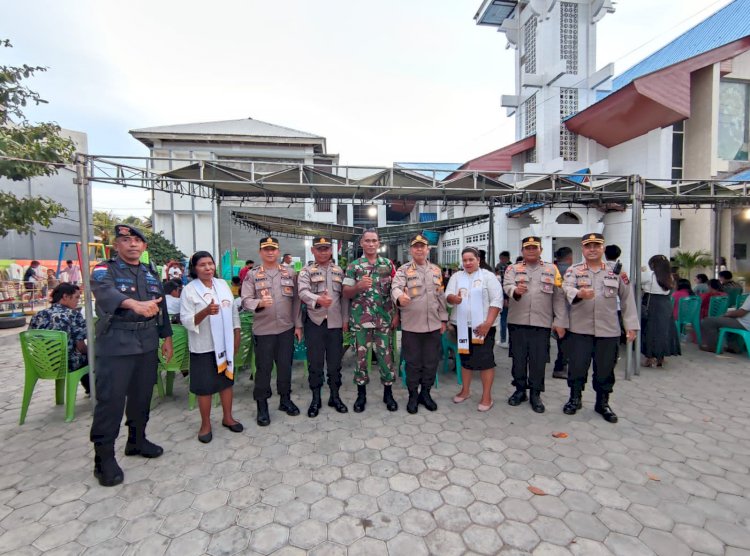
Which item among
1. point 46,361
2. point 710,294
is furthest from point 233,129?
point 710,294

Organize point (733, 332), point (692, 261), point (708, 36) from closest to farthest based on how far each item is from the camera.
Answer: point (733, 332), point (692, 261), point (708, 36)

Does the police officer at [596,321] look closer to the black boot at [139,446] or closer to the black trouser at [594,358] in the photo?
the black trouser at [594,358]

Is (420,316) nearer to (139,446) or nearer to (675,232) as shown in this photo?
(139,446)

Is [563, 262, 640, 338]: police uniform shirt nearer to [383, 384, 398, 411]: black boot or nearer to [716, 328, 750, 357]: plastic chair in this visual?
[383, 384, 398, 411]: black boot

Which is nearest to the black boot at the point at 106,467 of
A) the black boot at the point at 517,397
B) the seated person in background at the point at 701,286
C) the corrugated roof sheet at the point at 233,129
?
the black boot at the point at 517,397

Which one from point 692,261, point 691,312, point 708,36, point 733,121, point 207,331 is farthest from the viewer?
point 708,36

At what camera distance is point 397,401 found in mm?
4234

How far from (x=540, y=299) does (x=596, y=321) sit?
22.5 inches

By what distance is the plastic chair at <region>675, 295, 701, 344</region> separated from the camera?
661cm

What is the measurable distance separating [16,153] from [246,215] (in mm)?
6727

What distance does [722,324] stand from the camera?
6.00 metres

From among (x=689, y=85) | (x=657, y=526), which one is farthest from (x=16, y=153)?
(x=689, y=85)

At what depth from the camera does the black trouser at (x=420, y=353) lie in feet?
12.6

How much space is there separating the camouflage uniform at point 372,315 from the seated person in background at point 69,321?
3115 mm
